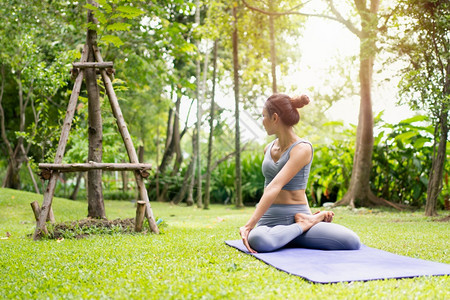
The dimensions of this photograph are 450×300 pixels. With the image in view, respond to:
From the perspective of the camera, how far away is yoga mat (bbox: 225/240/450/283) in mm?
2521

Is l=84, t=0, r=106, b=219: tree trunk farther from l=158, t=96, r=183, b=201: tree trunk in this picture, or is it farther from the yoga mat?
l=158, t=96, r=183, b=201: tree trunk

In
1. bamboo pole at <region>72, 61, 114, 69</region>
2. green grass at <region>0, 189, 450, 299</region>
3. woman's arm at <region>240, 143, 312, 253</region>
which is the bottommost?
green grass at <region>0, 189, 450, 299</region>

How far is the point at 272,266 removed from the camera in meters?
2.89

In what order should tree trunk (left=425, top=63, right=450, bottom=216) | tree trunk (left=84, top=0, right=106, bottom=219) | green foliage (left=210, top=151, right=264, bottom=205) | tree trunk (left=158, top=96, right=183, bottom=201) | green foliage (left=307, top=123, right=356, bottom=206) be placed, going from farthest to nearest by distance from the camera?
tree trunk (left=158, top=96, right=183, bottom=201)
green foliage (left=210, top=151, right=264, bottom=205)
green foliage (left=307, top=123, right=356, bottom=206)
tree trunk (left=425, top=63, right=450, bottom=216)
tree trunk (left=84, top=0, right=106, bottom=219)

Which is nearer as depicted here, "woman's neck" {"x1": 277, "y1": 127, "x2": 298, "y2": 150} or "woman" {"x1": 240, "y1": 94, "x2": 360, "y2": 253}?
"woman" {"x1": 240, "y1": 94, "x2": 360, "y2": 253}

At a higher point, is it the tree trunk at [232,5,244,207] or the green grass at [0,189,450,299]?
the tree trunk at [232,5,244,207]

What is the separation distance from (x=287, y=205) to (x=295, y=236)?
0.30 meters

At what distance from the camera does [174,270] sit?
278 cm

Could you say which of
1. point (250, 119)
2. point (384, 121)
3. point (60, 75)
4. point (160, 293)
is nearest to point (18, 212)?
point (60, 75)

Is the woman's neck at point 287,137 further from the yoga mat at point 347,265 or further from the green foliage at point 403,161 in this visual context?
the green foliage at point 403,161

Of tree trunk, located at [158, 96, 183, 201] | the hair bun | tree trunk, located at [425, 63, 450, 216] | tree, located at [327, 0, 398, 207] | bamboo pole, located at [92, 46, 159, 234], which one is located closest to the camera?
the hair bun

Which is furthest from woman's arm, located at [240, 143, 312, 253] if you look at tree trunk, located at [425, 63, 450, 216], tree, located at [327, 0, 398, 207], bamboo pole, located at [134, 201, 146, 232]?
tree, located at [327, 0, 398, 207]

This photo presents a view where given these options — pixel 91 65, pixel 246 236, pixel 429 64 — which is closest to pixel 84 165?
pixel 91 65

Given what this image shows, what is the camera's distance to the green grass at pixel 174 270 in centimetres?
220
